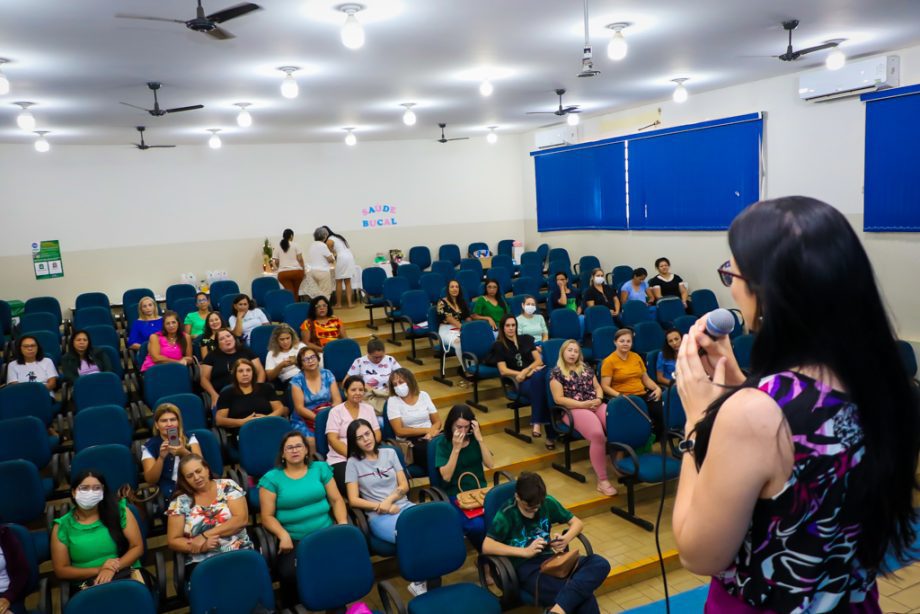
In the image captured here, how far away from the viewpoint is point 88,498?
3.96 meters

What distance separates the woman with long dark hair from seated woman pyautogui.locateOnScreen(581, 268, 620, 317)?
824 cm

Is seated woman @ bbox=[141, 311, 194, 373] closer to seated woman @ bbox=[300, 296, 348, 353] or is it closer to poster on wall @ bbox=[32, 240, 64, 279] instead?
seated woman @ bbox=[300, 296, 348, 353]

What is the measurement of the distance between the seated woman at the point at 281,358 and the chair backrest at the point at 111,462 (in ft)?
6.52

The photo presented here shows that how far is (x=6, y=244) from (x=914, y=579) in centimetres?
1212

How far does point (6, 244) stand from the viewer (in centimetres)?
1091

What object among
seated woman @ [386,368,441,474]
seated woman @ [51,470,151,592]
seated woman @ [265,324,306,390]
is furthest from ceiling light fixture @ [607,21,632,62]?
seated woman @ [51,470,151,592]

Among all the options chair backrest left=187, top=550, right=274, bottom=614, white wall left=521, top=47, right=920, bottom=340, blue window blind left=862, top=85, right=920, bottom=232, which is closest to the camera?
chair backrest left=187, top=550, right=274, bottom=614

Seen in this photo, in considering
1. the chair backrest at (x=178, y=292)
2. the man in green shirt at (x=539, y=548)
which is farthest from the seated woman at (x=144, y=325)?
the man in green shirt at (x=539, y=548)

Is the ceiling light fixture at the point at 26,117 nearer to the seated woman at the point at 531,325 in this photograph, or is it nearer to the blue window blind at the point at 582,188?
the seated woman at the point at 531,325

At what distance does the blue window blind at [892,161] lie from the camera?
7.32 metres

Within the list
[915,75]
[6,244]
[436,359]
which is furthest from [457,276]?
[6,244]

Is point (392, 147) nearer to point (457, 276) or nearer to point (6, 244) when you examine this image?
point (457, 276)

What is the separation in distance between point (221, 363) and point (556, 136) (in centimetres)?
807

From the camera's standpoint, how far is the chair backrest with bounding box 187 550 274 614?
137 inches
